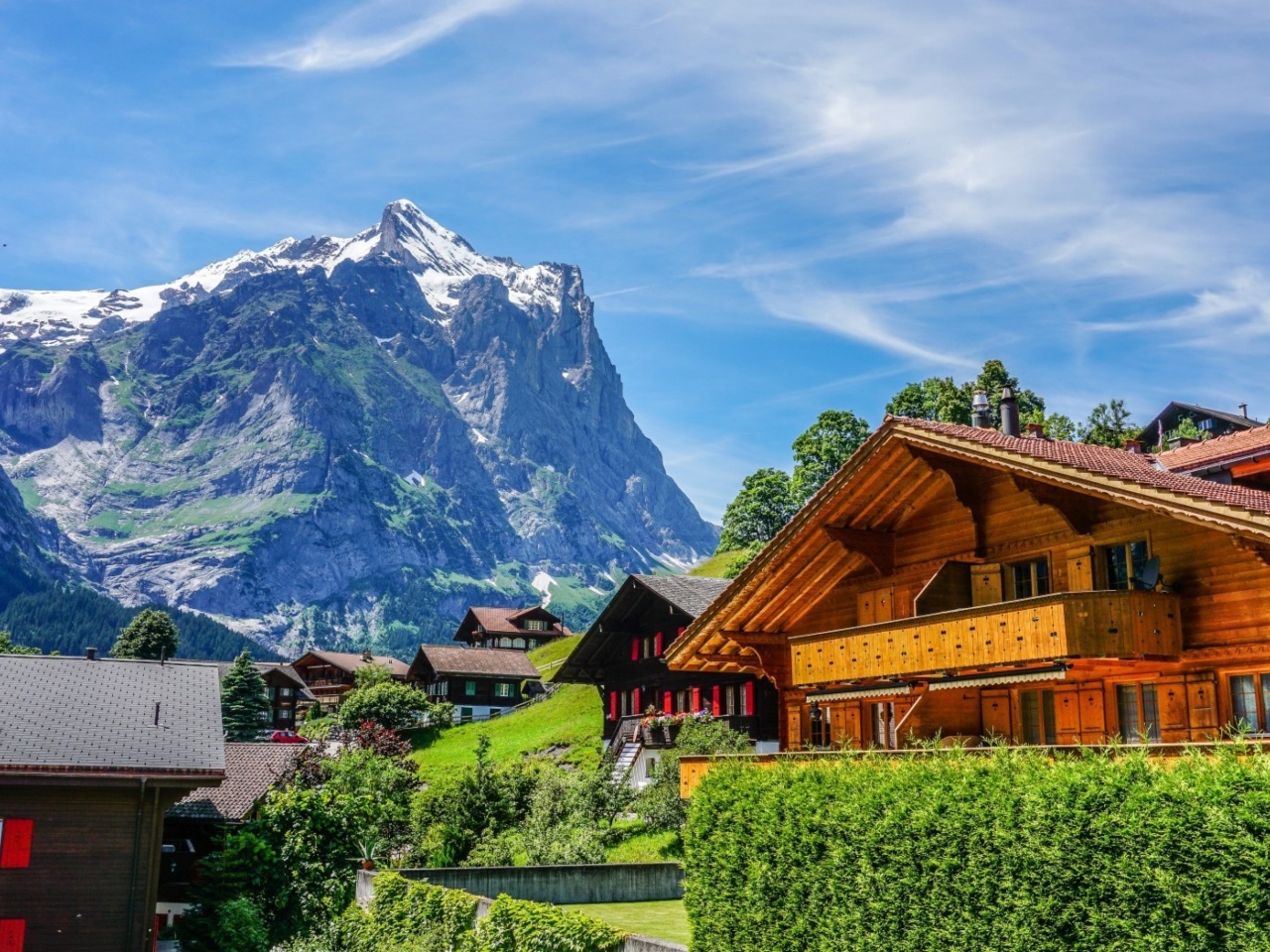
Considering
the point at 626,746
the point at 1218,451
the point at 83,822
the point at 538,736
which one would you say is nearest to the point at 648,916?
the point at 83,822

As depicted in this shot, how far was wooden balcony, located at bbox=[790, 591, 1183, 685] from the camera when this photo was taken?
18.8 m

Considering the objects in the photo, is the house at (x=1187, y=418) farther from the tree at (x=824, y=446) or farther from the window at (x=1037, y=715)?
the window at (x=1037, y=715)

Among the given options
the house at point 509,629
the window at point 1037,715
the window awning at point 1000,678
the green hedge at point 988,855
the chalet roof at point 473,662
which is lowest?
the green hedge at point 988,855

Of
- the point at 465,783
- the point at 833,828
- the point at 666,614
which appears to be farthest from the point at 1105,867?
the point at 666,614

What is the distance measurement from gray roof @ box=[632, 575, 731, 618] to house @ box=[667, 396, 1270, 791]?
19.6 metres

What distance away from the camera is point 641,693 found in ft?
178

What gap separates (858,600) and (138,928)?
761 inches

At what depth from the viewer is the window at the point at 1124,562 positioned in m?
20.2

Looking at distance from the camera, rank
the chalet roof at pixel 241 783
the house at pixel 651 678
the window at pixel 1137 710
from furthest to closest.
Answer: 1. the house at pixel 651 678
2. the chalet roof at pixel 241 783
3. the window at pixel 1137 710

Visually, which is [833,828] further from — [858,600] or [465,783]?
[465,783]

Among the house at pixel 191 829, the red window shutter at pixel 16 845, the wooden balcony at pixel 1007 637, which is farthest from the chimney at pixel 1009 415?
the red window shutter at pixel 16 845

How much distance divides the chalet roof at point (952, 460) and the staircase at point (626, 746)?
1921 cm

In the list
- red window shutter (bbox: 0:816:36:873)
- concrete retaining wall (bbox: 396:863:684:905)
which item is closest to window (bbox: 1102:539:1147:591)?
concrete retaining wall (bbox: 396:863:684:905)

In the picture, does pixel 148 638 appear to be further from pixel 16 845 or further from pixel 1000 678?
pixel 1000 678
